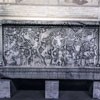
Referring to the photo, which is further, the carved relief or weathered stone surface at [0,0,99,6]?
weathered stone surface at [0,0,99,6]

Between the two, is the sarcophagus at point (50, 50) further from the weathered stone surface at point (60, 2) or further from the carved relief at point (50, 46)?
the weathered stone surface at point (60, 2)

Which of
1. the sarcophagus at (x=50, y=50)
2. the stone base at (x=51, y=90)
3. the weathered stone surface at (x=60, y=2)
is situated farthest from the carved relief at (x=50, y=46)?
the weathered stone surface at (x=60, y=2)

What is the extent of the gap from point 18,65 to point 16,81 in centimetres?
49

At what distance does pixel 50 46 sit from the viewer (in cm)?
387

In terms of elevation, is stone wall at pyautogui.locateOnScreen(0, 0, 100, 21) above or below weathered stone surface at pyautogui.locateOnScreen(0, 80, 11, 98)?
above

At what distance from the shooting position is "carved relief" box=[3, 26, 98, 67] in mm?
3857

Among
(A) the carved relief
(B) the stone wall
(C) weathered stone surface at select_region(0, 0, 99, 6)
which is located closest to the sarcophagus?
(A) the carved relief

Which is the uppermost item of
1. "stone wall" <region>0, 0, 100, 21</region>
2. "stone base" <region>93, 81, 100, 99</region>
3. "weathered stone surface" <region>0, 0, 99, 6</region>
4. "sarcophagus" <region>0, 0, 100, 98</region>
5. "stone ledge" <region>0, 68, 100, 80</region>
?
"weathered stone surface" <region>0, 0, 99, 6</region>

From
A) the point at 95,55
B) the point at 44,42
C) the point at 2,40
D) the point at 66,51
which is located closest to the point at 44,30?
the point at 44,42

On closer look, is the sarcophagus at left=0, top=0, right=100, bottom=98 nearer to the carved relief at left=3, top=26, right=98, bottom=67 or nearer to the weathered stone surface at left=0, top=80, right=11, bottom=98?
the carved relief at left=3, top=26, right=98, bottom=67

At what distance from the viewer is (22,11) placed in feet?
17.5

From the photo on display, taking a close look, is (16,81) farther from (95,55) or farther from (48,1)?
(48,1)

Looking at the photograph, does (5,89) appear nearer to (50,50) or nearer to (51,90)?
(51,90)

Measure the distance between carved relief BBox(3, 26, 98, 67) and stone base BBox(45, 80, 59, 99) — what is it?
381mm
